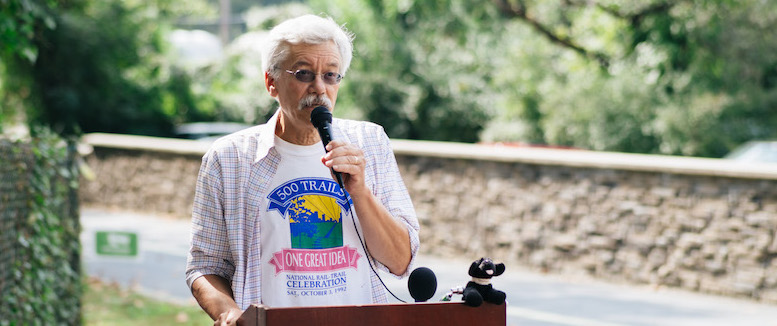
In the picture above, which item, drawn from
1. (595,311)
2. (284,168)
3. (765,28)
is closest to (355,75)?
(765,28)

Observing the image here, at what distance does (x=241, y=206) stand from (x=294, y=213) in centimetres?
15

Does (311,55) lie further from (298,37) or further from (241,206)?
(241,206)

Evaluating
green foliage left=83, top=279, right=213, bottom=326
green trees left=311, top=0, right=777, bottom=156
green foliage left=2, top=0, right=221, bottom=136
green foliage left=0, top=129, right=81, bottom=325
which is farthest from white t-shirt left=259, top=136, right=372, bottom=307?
green foliage left=2, top=0, right=221, bottom=136

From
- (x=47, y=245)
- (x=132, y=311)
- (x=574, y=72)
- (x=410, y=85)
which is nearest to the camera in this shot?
(x=47, y=245)

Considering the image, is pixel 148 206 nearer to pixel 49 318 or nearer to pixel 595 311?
pixel 595 311

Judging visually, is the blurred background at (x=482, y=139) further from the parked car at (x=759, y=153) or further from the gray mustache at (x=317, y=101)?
the gray mustache at (x=317, y=101)

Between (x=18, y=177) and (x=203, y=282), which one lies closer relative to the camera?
(x=203, y=282)

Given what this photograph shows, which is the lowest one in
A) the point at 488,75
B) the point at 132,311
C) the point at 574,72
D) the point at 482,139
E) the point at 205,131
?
the point at 132,311

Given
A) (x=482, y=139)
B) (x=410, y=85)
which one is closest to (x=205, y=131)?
(x=410, y=85)

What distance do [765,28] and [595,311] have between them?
965cm

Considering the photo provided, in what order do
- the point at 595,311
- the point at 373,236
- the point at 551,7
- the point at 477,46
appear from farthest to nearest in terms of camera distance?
the point at 477,46
the point at 551,7
the point at 595,311
the point at 373,236

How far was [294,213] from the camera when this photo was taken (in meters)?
2.69

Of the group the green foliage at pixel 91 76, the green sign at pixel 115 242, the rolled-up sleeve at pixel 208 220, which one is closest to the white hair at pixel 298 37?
the rolled-up sleeve at pixel 208 220

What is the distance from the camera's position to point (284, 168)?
275 centimetres
